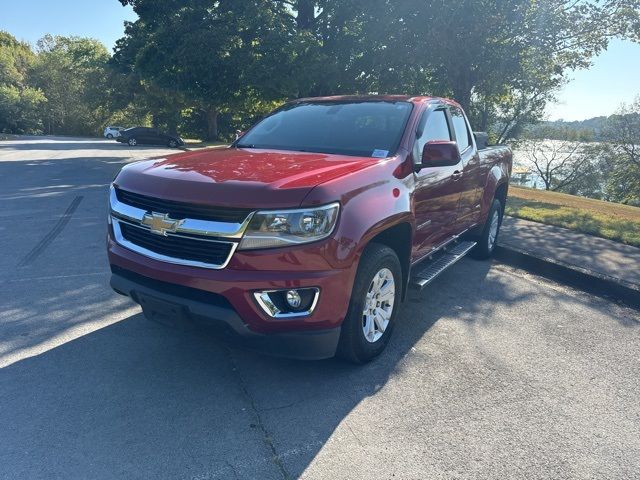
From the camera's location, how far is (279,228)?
2.78 meters

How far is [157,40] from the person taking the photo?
16297mm

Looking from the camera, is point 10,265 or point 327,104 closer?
point 327,104

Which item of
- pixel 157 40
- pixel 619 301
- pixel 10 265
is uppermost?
pixel 157 40

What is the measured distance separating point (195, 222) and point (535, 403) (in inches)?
98.4

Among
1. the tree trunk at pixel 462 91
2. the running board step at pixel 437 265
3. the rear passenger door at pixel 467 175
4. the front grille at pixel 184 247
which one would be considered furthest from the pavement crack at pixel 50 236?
the tree trunk at pixel 462 91

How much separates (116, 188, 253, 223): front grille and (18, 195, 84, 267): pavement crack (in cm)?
330

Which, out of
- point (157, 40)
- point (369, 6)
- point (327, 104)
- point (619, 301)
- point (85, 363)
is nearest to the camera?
point (85, 363)

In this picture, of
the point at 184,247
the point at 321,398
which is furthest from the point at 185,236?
the point at 321,398

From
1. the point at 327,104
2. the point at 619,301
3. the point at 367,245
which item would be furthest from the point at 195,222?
the point at 619,301

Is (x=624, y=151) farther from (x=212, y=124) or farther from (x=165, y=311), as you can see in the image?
(x=165, y=311)

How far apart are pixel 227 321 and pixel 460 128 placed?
3825 millimetres

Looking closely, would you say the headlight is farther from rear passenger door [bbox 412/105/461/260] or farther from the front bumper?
rear passenger door [bbox 412/105/461/260]

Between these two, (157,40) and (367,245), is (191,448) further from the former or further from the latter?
(157,40)

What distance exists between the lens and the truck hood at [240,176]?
110 inches
